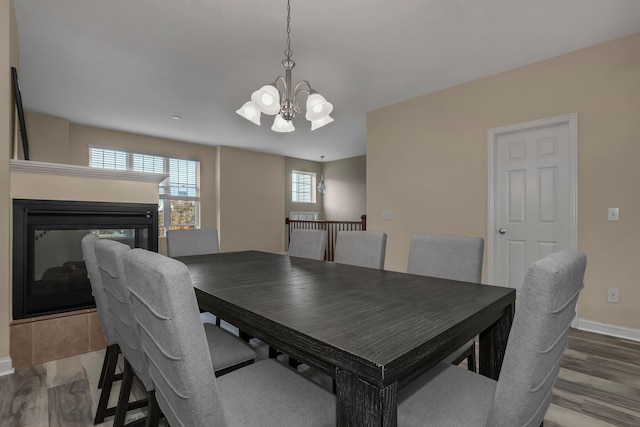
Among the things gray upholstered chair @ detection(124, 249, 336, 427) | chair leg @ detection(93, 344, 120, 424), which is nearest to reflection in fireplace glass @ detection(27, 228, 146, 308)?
chair leg @ detection(93, 344, 120, 424)

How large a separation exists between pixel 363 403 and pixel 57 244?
287cm

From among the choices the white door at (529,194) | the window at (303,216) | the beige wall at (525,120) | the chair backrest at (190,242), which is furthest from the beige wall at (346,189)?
the chair backrest at (190,242)

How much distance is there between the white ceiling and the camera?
226cm

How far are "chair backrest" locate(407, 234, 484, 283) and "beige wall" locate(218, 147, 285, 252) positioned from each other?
5094mm

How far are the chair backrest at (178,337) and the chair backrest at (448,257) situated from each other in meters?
1.47

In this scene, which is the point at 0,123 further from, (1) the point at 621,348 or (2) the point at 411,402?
(1) the point at 621,348

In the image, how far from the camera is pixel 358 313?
1015 mm

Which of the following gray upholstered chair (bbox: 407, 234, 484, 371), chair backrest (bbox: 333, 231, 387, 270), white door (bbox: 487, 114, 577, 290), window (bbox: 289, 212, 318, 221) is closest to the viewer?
gray upholstered chair (bbox: 407, 234, 484, 371)

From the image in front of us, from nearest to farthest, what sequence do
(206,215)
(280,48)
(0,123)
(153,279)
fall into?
(153,279), (0,123), (280,48), (206,215)

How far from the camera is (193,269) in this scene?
1851 mm

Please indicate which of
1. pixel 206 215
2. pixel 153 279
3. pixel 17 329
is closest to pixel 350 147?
pixel 206 215

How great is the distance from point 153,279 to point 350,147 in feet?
20.6

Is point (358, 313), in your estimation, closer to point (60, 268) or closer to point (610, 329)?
point (60, 268)

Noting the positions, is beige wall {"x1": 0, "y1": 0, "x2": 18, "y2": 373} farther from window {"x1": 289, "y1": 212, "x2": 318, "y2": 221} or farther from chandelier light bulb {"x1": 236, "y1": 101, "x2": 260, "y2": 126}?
window {"x1": 289, "y1": 212, "x2": 318, "y2": 221}
